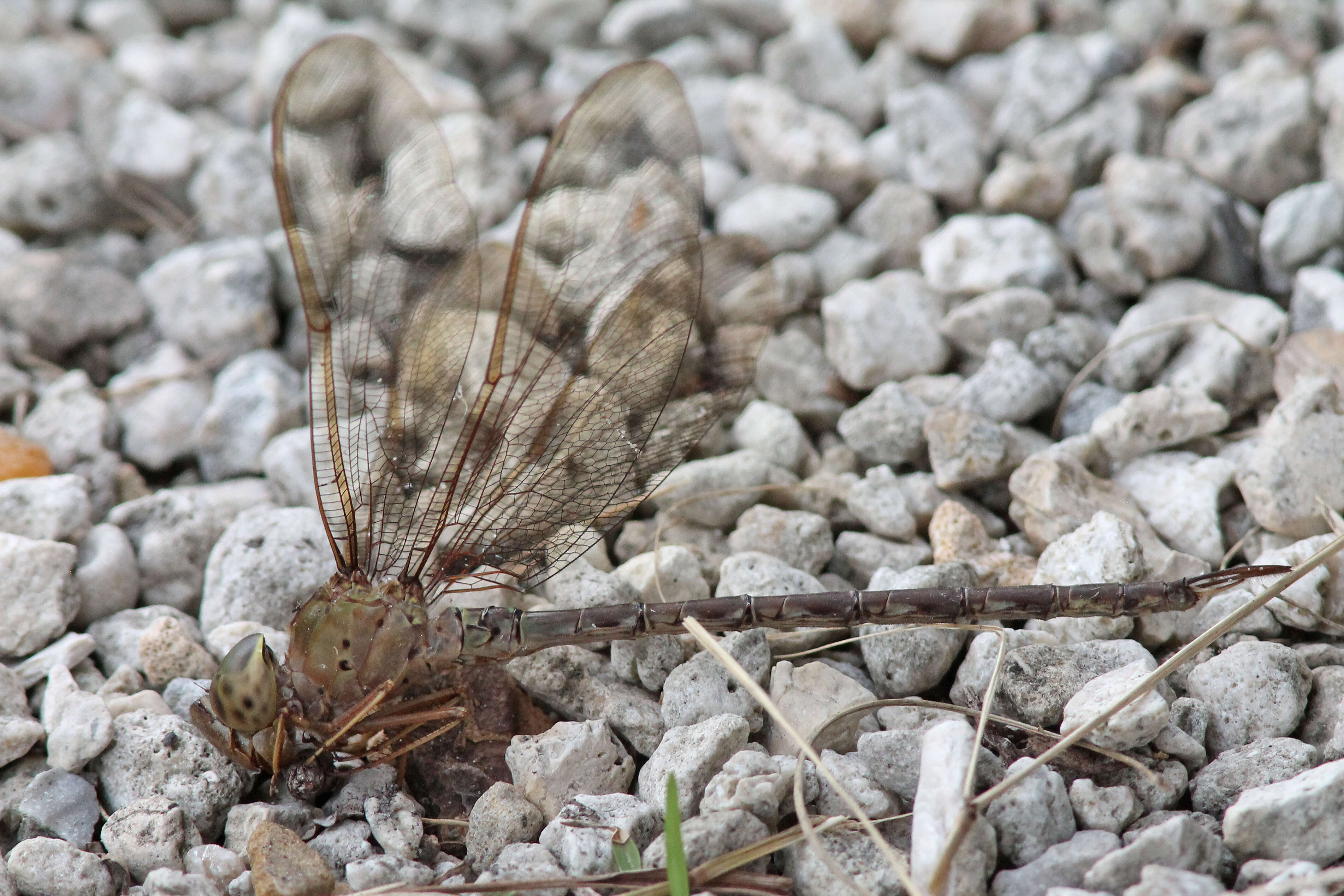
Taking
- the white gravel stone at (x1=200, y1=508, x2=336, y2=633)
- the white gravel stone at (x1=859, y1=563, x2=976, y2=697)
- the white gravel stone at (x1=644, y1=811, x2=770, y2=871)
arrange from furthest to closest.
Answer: the white gravel stone at (x1=200, y1=508, x2=336, y2=633), the white gravel stone at (x1=859, y1=563, x2=976, y2=697), the white gravel stone at (x1=644, y1=811, x2=770, y2=871)

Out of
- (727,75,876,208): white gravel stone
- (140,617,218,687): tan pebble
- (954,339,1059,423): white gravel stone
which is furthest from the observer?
(727,75,876,208): white gravel stone

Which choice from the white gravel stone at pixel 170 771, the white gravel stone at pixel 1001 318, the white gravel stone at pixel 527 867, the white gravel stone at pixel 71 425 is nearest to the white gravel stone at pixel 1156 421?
the white gravel stone at pixel 1001 318

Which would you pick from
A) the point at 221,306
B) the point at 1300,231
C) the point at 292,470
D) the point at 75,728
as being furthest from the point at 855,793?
the point at 221,306

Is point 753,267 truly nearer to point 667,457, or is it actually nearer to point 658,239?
point 658,239

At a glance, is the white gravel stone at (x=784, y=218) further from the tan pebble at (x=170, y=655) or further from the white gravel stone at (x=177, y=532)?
the tan pebble at (x=170, y=655)

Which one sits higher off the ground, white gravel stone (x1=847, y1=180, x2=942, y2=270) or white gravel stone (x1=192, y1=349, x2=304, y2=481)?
white gravel stone (x1=847, y1=180, x2=942, y2=270)

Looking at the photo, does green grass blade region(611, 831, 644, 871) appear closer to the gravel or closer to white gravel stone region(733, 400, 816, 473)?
the gravel

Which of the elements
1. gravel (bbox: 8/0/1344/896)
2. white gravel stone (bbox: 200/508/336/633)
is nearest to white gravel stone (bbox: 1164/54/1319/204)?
gravel (bbox: 8/0/1344/896)
